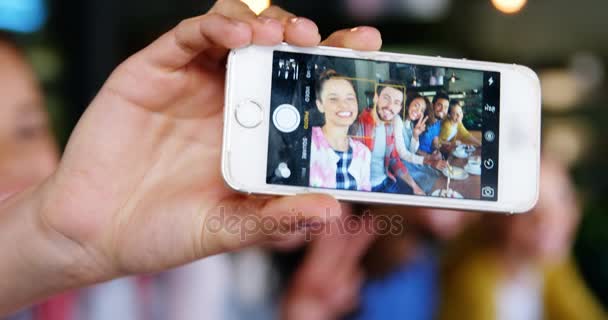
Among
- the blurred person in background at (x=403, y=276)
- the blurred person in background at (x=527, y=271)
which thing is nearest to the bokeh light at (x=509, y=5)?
the blurred person in background at (x=527, y=271)

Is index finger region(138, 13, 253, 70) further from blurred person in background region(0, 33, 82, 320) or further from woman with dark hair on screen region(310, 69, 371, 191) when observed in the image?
blurred person in background region(0, 33, 82, 320)

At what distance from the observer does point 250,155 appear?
2.07 ft

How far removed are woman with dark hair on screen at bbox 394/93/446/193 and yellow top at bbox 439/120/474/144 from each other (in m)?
0.02

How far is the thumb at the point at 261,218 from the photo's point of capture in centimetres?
56

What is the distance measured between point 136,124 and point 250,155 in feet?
0.39

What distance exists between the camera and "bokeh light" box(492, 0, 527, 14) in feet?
5.79

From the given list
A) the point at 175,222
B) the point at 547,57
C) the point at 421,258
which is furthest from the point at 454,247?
the point at 175,222

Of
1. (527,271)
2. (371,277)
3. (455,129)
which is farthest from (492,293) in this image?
(455,129)

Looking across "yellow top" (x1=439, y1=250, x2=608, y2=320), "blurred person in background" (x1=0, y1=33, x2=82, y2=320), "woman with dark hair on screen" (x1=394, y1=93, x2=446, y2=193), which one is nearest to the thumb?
"woman with dark hair on screen" (x1=394, y1=93, x2=446, y2=193)

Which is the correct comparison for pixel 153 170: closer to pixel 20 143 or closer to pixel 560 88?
pixel 20 143

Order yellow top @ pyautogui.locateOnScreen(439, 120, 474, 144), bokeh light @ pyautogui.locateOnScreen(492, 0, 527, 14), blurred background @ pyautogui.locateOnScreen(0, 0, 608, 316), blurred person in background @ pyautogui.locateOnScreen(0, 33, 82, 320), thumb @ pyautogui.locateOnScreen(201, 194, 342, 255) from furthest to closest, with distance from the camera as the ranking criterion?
blurred background @ pyautogui.locateOnScreen(0, 0, 608, 316), bokeh light @ pyautogui.locateOnScreen(492, 0, 527, 14), blurred person in background @ pyautogui.locateOnScreen(0, 33, 82, 320), yellow top @ pyautogui.locateOnScreen(439, 120, 474, 144), thumb @ pyautogui.locateOnScreen(201, 194, 342, 255)

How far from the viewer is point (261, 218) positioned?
1.88ft

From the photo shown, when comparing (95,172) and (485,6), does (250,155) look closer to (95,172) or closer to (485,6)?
(95,172)

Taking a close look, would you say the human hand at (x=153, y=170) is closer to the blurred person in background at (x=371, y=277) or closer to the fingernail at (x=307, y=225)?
the fingernail at (x=307, y=225)
